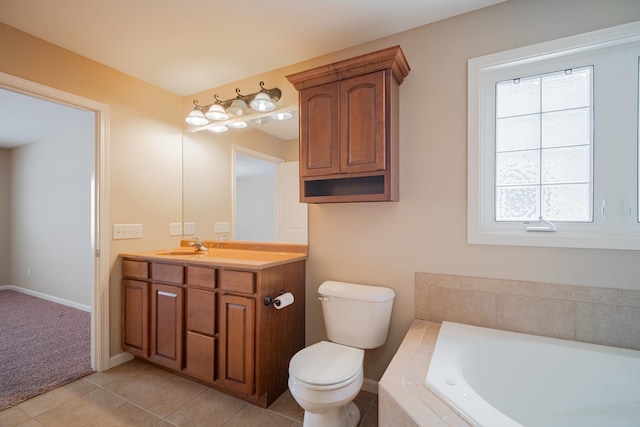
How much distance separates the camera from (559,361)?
4.43ft

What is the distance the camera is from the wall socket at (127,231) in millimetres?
2340

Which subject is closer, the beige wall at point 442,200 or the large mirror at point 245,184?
the beige wall at point 442,200

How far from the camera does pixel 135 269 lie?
7.51 ft

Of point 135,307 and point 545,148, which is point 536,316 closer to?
point 545,148

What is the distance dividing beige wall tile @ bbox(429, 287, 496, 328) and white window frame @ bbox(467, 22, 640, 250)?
331 millimetres

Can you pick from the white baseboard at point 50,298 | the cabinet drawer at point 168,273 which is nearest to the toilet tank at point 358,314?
the cabinet drawer at point 168,273

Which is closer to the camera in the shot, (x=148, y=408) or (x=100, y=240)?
(x=148, y=408)

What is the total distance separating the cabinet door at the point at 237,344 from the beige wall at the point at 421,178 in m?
0.57

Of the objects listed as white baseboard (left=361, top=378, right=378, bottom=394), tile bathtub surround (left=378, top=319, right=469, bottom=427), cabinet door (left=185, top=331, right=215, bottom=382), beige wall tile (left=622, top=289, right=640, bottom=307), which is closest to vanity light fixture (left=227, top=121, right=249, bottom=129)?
cabinet door (left=185, top=331, right=215, bottom=382)

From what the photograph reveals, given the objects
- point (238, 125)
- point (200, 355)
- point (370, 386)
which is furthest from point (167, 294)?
point (370, 386)

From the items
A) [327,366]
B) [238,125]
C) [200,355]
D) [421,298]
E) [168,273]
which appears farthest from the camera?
[238,125]

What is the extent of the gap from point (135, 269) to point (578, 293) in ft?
9.64

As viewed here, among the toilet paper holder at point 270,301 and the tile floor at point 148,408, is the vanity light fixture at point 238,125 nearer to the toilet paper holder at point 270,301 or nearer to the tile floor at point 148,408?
the toilet paper holder at point 270,301

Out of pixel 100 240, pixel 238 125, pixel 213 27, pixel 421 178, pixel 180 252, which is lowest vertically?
pixel 180 252
